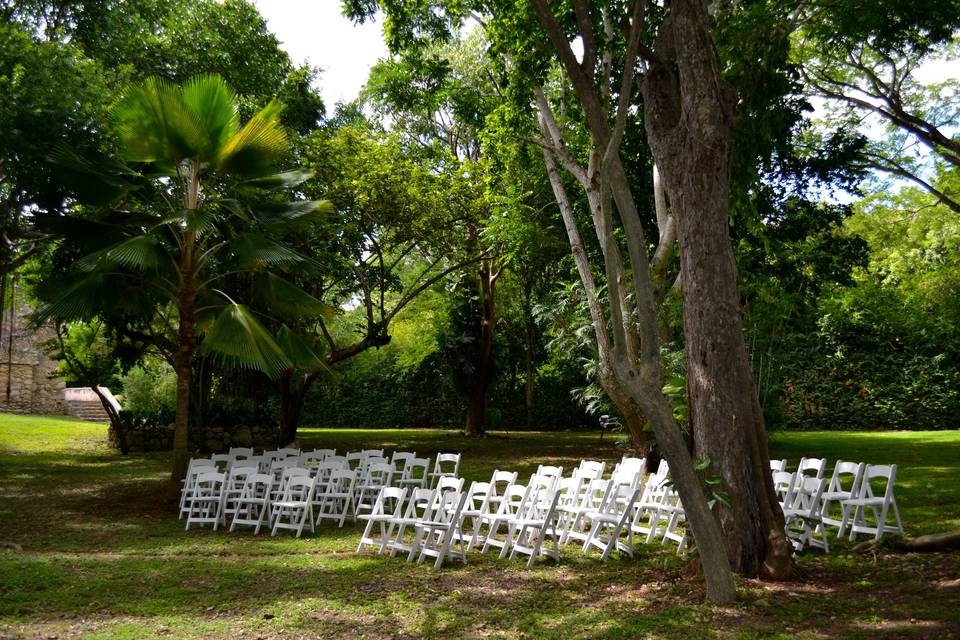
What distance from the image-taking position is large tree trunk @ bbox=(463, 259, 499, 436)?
23.8 meters

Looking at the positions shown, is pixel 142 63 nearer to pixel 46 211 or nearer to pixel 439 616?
pixel 46 211

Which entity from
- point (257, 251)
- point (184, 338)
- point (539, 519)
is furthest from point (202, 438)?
point (539, 519)

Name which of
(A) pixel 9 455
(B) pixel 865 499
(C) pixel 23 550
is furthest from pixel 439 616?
(A) pixel 9 455

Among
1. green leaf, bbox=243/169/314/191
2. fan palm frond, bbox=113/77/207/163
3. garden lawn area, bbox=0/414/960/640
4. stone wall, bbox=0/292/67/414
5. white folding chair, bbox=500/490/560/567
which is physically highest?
fan palm frond, bbox=113/77/207/163

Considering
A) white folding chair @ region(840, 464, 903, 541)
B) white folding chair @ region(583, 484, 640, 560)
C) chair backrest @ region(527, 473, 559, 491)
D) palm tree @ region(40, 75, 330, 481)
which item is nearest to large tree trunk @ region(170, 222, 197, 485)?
palm tree @ region(40, 75, 330, 481)

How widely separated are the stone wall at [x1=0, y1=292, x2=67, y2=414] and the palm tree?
59.3 ft

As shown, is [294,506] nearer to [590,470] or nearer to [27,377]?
[590,470]

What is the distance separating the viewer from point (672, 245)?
12.2m

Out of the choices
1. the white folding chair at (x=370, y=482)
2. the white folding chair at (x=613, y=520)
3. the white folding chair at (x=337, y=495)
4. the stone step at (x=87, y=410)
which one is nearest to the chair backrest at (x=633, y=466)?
the white folding chair at (x=613, y=520)

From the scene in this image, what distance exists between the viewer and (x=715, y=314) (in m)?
6.68

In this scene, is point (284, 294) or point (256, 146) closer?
point (256, 146)

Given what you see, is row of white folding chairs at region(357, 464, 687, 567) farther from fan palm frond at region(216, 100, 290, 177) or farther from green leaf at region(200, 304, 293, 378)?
fan palm frond at region(216, 100, 290, 177)

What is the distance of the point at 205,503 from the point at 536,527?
5834mm

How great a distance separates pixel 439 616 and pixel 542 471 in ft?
11.4
